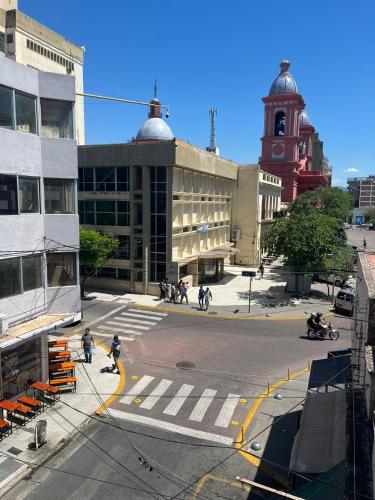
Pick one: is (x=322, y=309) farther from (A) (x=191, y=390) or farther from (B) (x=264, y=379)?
(A) (x=191, y=390)

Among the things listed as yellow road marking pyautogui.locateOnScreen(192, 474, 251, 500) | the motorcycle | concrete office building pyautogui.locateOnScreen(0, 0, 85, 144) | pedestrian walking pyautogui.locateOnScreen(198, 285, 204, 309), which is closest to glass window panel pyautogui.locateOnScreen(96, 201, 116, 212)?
pedestrian walking pyautogui.locateOnScreen(198, 285, 204, 309)

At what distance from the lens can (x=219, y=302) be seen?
1121 inches

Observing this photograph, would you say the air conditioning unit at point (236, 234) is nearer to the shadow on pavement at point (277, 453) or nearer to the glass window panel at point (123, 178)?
the glass window panel at point (123, 178)

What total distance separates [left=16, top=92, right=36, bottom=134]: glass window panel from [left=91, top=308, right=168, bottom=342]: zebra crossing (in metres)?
11.7

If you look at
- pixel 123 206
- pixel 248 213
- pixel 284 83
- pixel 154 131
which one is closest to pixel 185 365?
pixel 123 206

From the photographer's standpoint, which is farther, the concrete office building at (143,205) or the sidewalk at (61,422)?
the concrete office building at (143,205)

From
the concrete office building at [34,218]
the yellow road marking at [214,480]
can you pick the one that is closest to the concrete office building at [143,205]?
the concrete office building at [34,218]

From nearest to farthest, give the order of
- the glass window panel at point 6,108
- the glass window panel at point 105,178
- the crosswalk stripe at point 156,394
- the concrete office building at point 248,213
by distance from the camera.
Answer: the glass window panel at point 6,108, the crosswalk stripe at point 156,394, the glass window panel at point 105,178, the concrete office building at point 248,213

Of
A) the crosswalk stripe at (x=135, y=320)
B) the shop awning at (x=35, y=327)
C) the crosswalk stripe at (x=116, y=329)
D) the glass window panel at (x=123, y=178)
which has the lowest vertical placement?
the crosswalk stripe at (x=116, y=329)

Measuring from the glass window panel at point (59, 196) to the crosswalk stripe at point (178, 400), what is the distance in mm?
7872

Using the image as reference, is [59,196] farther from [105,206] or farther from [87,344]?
[105,206]

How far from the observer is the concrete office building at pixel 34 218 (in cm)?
1218

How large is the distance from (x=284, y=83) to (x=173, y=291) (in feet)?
148

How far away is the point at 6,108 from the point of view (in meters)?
12.1
